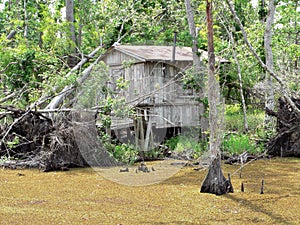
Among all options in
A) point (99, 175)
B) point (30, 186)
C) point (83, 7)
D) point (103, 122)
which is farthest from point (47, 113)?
point (83, 7)

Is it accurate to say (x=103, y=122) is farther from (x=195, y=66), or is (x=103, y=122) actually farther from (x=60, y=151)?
(x=195, y=66)

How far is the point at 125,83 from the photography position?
34.5ft

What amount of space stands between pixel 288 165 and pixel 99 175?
12.9ft

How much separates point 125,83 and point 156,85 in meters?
1.21

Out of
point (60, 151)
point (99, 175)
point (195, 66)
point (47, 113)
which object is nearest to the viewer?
point (99, 175)

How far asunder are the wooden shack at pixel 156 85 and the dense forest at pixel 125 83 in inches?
15.7

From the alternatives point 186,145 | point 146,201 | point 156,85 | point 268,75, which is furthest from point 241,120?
point 146,201

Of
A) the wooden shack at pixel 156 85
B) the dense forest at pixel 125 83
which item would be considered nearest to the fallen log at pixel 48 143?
the dense forest at pixel 125 83

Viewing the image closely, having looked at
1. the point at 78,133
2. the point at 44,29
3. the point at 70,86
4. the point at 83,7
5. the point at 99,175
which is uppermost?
the point at 83,7

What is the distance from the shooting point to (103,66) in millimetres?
11148

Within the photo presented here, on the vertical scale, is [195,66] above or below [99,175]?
→ above

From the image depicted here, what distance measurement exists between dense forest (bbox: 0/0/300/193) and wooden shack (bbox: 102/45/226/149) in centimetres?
40

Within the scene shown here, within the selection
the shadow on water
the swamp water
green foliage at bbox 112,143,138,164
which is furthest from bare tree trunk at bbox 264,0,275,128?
the shadow on water

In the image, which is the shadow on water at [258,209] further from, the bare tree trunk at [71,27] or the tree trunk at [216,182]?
the bare tree trunk at [71,27]
